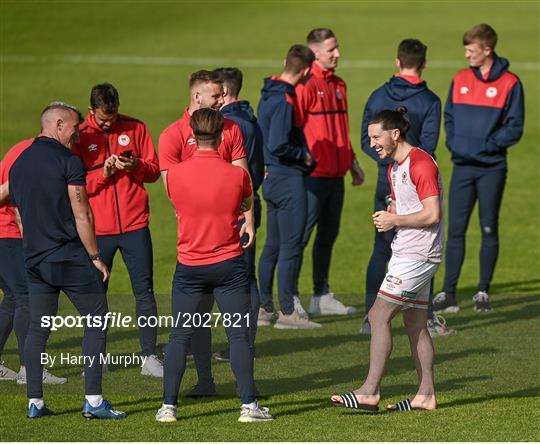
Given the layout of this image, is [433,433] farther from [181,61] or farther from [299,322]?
[181,61]

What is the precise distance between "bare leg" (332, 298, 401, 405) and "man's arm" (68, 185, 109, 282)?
1.96 meters

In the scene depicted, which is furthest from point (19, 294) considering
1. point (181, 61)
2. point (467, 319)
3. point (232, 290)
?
point (181, 61)

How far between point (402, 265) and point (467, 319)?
4093mm

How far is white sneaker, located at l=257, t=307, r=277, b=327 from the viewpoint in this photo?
42.6 feet

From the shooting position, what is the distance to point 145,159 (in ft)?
35.7

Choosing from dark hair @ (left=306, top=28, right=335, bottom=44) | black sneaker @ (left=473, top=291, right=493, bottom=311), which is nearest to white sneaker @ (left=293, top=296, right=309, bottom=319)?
black sneaker @ (left=473, top=291, right=493, bottom=311)

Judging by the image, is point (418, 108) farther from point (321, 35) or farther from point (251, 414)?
point (251, 414)

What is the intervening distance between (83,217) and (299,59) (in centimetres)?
389

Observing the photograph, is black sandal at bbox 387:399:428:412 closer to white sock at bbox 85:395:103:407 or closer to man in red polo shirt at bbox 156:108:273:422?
man in red polo shirt at bbox 156:108:273:422

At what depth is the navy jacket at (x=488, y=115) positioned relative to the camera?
13477 millimetres

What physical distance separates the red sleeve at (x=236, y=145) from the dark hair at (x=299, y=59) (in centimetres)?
235

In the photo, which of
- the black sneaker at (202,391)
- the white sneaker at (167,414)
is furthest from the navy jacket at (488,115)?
the white sneaker at (167,414)

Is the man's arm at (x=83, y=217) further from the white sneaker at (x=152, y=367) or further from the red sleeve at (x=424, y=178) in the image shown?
the red sleeve at (x=424, y=178)

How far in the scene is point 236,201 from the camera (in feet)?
28.8
